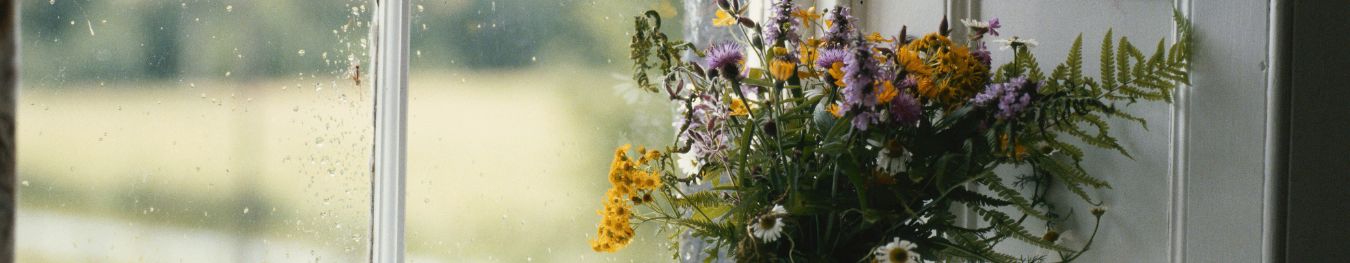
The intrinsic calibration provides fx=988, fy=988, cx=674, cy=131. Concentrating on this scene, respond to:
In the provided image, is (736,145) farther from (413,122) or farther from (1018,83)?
(413,122)

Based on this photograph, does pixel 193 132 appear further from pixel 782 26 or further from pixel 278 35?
pixel 782 26

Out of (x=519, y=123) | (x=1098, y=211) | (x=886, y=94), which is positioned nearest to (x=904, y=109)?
(x=886, y=94)

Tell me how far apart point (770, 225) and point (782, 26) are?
263mm

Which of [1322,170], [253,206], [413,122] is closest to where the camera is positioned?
[1322,170]

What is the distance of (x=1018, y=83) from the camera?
970 mm

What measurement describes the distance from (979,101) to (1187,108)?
0.21 m

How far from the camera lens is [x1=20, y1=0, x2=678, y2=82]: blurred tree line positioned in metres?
1.09

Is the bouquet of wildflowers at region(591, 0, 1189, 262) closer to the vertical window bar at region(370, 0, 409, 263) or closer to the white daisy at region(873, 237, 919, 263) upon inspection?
the white daisy at region(873, 237, 919, 263)

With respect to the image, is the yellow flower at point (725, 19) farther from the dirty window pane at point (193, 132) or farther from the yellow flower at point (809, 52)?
the dirty window pane at point (193, 132)

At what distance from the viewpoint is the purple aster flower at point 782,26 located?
116cm

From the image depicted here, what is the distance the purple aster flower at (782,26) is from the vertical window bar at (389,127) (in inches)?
19.8

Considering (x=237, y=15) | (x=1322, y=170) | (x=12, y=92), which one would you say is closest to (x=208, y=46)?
(x=237, y=15)

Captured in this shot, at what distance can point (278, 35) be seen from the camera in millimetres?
1247

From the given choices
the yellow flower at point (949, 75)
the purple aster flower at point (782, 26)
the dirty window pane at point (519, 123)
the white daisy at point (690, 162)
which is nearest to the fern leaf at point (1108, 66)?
the yellow flower at point (949, 75)
